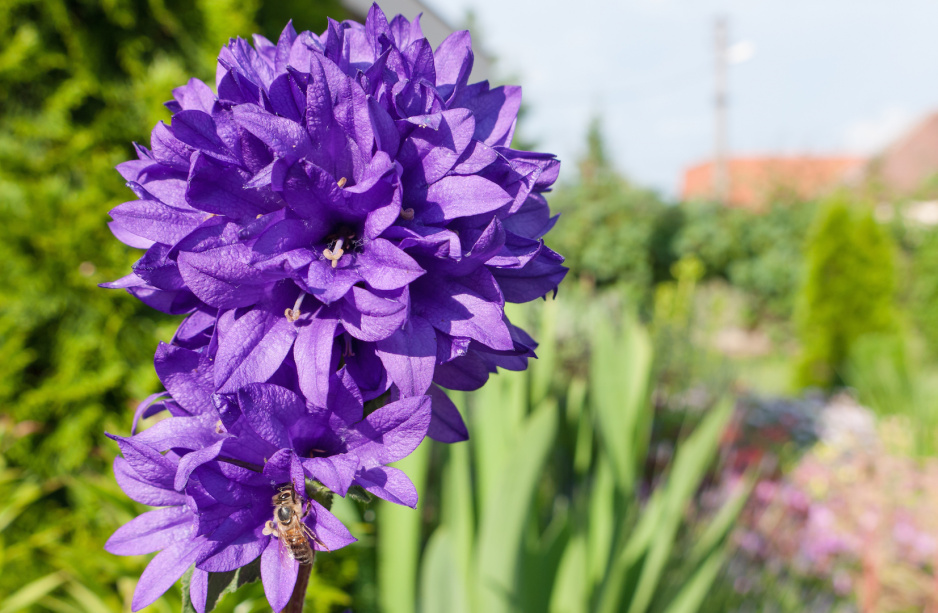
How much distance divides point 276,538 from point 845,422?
6246 mm

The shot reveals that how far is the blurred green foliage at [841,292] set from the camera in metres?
7.60

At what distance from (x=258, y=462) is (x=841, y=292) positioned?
8783 mm

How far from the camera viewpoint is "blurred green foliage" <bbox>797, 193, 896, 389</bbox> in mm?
7602

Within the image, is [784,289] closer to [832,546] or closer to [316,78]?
[832,546]

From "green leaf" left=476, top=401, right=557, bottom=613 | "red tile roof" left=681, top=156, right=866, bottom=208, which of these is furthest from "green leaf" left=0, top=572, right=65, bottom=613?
"red tile roof" left=681, top=156, right=866, bottom=208

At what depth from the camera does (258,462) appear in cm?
56

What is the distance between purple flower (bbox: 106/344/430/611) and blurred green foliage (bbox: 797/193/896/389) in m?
8.34

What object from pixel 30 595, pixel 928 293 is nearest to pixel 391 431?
pixel 30 595

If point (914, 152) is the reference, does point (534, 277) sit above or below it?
below

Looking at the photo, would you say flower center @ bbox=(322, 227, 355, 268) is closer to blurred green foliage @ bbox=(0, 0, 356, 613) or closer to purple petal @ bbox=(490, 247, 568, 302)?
purple petal @ bbox=(490, 247, 568, 302)

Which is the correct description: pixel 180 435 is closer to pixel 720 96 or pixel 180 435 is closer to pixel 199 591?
pixel 199 591

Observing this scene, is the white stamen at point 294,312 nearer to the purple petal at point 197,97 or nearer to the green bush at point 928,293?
the purple petal at point 197,97

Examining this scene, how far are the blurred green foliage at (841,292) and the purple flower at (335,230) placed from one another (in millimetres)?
8296

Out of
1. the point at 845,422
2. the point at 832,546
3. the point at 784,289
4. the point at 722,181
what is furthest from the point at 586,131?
the point at 832,546
